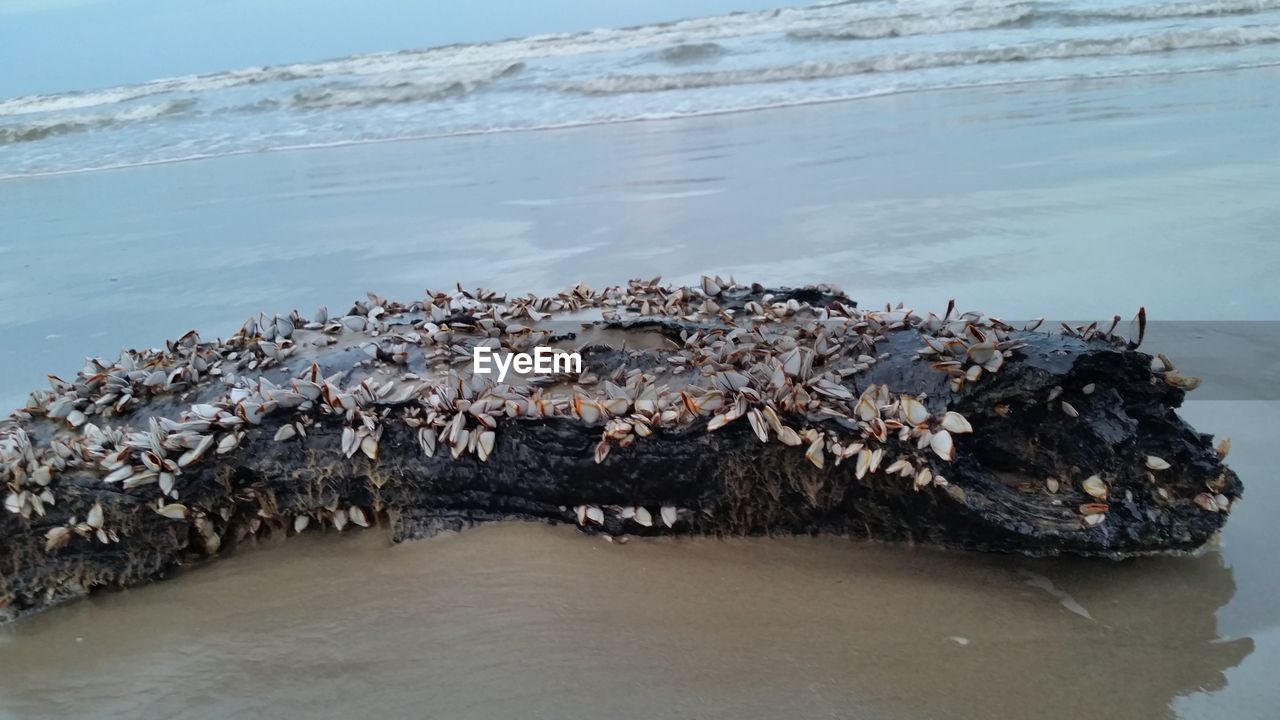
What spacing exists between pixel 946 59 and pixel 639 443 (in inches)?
470

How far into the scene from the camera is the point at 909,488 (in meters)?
2.28

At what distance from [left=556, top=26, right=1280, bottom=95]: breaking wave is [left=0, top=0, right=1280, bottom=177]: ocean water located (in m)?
0.03

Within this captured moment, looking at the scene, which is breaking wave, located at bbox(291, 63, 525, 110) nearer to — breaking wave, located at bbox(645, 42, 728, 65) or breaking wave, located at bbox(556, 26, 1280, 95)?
breaking wave, located at bbox(556, 26, 1280, 95)

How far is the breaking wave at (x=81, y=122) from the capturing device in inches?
568

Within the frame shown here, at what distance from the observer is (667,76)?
1334 centimetres

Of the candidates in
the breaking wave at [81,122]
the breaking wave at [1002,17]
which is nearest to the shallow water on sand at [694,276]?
the breaking wave at [1002,17]

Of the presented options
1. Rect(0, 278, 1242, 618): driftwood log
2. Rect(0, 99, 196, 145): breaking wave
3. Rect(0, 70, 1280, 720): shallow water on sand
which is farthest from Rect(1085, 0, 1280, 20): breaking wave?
Rect(0, 99, 196, 145): breaking wave

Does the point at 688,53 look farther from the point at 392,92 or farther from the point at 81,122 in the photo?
the point at 81,122

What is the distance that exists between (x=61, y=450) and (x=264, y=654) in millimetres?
886

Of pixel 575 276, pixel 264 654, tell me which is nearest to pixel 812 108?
pixel 575 276

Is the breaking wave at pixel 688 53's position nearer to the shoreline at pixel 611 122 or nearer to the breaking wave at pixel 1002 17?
the breaking wave at pixel 1002 17

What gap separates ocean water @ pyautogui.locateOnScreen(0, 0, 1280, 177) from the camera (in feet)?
37.3

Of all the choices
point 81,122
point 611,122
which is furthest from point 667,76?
point 81,122

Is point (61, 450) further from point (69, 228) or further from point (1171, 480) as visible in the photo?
point (69, 228)
